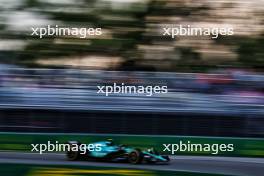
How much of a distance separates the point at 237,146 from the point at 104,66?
609 mm

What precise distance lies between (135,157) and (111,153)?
0.33ft

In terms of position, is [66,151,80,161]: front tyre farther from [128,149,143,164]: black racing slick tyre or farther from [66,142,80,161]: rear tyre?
[128,149,143,164]: black racing slick tyre

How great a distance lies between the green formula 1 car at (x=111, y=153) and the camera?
72.7 inches

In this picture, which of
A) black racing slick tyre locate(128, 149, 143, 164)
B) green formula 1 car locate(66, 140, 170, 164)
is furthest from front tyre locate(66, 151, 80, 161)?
black racing slick tyre locate(128, 149, 143, 164)

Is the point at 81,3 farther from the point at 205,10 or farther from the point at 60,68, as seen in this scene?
the point at 205,10

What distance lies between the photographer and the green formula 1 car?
1.85 metres

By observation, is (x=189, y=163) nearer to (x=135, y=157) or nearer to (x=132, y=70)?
(x=135, y=157)

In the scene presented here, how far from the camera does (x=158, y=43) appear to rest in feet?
→ 5.94

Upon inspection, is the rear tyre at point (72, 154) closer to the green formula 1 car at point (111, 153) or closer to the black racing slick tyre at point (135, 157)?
the green formula 1 car at point (111, 153)

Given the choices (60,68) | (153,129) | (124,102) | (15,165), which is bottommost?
(15,165)

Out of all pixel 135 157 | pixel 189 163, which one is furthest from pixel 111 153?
pixel 189 163

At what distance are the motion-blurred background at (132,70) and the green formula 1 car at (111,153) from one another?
0.06m

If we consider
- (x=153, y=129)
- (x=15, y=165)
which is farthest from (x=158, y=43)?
(x=15, y=165)

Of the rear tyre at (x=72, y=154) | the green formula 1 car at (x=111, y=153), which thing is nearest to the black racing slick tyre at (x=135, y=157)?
the green formula 1 car at (x=111, y=153)
